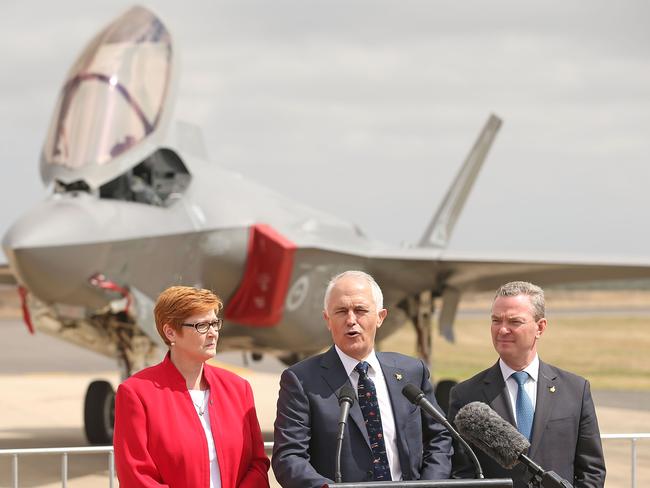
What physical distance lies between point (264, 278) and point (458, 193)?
21.3 ft

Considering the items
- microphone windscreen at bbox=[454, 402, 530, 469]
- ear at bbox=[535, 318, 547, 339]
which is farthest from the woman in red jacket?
ear at bbox=[535, 318, 547, 339]

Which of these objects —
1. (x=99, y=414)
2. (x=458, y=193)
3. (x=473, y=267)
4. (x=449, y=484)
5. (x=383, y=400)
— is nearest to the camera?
(x=449, y=484)

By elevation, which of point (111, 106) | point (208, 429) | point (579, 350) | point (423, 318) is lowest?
point (208, 429)

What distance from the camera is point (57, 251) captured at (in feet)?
30.5

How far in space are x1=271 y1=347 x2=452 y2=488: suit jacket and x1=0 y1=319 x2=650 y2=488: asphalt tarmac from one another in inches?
242

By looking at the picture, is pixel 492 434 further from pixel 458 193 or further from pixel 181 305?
pixel 458 193

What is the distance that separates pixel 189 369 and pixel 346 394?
551mm

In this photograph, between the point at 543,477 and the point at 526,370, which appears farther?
the point at 526,370

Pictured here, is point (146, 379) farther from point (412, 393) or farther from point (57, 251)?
point (57, 251)

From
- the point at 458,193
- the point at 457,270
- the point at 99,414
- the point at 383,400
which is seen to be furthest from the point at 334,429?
the point at 458,193

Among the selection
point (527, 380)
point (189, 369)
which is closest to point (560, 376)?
point (527, 380)

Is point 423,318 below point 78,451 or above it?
above

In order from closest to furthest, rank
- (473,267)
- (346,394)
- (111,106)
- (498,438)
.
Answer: (498,438) → (346,394) → (111,106) → (473,267)

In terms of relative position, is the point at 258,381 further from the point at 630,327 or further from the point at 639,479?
the point at 630,327
